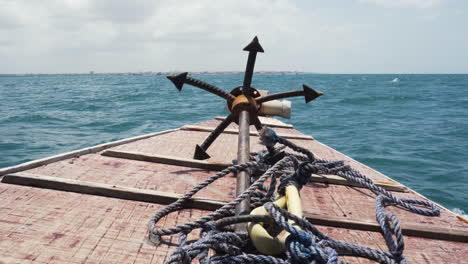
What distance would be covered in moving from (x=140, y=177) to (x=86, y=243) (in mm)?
825

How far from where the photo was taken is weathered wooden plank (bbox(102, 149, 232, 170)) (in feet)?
8.39

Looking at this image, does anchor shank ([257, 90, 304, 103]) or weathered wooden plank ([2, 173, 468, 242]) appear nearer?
weathered wooden plank ([2, 173, 468, 242])

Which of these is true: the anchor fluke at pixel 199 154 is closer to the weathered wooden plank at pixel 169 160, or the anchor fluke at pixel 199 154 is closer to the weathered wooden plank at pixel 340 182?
the weathered wooden plank at pixel 169 160

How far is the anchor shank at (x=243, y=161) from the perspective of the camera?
150 cm

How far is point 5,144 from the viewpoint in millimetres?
7809

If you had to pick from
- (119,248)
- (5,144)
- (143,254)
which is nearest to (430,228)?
(143,254)

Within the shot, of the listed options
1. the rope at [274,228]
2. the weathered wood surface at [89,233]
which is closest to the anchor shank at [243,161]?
the rope at [274,228]

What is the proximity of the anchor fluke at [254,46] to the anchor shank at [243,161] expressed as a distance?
550 millimetres

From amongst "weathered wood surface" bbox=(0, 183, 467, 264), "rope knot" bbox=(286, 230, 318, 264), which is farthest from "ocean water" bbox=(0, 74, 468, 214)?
"rope knot" bbox=(286, 230, 318, 264)

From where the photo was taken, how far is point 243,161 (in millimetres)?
1928

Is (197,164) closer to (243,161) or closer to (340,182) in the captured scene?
(243,161)

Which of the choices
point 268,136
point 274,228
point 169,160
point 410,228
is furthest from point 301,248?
point 169,160

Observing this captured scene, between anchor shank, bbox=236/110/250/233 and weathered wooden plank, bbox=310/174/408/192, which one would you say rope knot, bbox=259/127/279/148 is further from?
weathered wooden plank, bbox=310/174/408/192

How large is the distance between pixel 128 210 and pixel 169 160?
86cm
